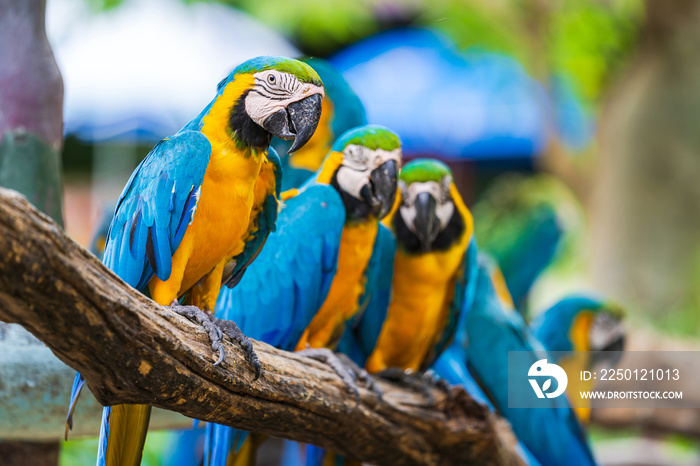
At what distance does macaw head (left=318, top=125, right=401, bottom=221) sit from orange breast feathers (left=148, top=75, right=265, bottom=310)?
396mm

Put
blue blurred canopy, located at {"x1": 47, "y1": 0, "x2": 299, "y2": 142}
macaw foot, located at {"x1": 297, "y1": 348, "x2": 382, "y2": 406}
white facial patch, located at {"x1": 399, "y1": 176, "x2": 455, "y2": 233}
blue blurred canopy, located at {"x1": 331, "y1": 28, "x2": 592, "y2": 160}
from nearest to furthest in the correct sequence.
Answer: macaw foot, located at {"x1": 297, "y1": 348, "x2": 382, "y2": 406} → white facial patch, located at {"x1": 399, "y1": 176, "x2": 455, "y2": 233} → blue blurred canopy, located at {"x1": 47, "y1": 0, "x2": 299, "y2": 142} → blue blurred canopy, located at {"x1": 331, "y1": 28, "x2": 592, "y2": 160}

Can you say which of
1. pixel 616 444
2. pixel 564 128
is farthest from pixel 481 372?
pixel 564 128

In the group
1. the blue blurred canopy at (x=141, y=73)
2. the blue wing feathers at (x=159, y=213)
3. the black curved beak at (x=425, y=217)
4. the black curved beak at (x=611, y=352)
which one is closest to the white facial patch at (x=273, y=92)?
the blue wing feathers at (x=159, y=213)

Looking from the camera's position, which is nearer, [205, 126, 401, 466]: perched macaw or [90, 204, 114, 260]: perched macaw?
[205, 126, 401, 466]: perched macaw

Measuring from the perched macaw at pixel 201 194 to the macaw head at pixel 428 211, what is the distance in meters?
0.58

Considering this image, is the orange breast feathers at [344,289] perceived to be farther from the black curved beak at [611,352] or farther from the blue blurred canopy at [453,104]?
the blue blurred canopy at [453,104]

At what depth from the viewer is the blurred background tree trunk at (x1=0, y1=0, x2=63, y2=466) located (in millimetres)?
1639

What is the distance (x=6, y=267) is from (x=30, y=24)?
1.11 metres


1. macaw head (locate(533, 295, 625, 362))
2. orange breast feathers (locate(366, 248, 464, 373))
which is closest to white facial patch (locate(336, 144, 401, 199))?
orange breast feathers (locate(366, 248, 464, 373))

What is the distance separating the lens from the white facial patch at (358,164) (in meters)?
1.58

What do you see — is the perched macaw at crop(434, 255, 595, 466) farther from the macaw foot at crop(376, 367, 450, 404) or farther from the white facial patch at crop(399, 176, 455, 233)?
the white facial patch at crop(399, 176, 455, 233)

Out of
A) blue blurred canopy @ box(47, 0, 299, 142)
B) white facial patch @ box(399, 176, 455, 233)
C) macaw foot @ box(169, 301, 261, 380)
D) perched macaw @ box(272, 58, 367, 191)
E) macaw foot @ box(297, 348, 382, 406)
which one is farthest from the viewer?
blue blurred canopy @ box(47, 0, 299, 142)

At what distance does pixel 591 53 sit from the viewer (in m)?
5.30

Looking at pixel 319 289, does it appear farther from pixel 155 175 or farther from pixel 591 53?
pixel 591 53
